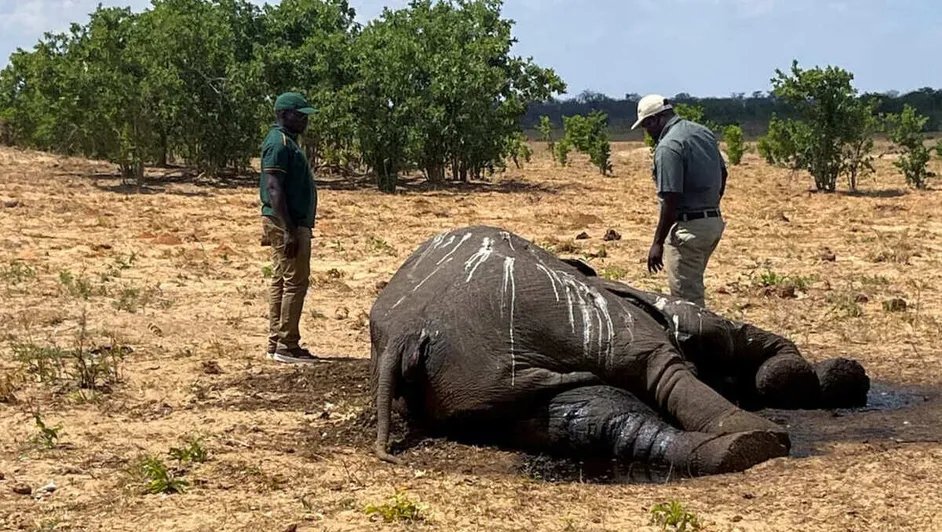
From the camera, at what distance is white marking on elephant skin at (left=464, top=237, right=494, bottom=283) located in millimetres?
6006

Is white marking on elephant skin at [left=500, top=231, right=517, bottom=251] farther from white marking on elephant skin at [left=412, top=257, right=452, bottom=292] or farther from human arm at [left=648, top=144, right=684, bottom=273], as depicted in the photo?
human arm at [left=648, top=144, right=684, bottom=273]

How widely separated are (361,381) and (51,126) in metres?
20.7

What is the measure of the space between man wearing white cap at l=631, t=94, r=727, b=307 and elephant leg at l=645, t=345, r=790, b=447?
139 centimetres

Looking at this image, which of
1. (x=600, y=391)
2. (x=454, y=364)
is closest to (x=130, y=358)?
(x=454, y=364)

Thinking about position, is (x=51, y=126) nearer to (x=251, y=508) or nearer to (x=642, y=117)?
(x=642, y=117)

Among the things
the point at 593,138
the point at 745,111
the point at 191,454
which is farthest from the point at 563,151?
the point at 745,111

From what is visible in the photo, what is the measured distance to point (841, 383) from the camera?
646cm

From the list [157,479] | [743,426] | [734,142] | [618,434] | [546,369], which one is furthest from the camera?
[734,142]

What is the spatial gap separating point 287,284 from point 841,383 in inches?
146

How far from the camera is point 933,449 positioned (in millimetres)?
5320

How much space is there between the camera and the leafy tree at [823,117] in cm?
2192

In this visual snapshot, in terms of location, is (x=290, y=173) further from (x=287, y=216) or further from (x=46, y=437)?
(x=46, y=437)

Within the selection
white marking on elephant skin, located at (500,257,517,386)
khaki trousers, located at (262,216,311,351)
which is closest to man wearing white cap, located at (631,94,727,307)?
white marking on elephant skin, located at (500,257,517,386)

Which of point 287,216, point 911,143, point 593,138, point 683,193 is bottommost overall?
point 287,216
